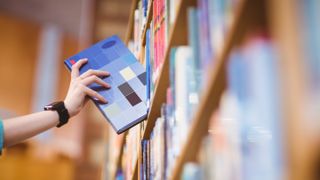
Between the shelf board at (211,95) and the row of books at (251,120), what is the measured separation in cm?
2

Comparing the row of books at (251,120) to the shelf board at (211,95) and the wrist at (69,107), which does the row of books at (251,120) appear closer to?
the shelf board at (211,95)

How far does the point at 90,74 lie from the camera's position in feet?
5.49

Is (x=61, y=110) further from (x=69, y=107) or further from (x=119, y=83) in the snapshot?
(x=119, y=83)

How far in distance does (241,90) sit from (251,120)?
0.18 ft

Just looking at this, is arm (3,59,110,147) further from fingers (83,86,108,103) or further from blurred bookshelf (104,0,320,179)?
blurred bookshelf (104,0,320,179)

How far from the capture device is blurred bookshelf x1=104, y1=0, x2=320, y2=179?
580 mm

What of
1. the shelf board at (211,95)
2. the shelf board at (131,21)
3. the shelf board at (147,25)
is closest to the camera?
the shelf board at (211,95)

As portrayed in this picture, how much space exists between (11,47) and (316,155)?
20.8ft

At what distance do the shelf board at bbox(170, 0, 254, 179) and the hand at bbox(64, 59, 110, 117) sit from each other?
1.95 ft

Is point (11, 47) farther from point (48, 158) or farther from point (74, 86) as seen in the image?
point (74, 86)

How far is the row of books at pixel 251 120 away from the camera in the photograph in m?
0.65

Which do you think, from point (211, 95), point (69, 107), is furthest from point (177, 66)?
point (69, 107)

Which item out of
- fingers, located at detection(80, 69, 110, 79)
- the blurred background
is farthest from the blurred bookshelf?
the blurred background

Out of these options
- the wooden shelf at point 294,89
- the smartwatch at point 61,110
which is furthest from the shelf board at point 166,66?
the wooden shelf at point 294,89
